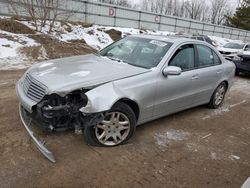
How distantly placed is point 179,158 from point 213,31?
3225cm

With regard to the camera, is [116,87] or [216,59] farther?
[216,59]

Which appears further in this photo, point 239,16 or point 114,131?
point 239,16

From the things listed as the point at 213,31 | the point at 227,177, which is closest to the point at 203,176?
the point at 227,177

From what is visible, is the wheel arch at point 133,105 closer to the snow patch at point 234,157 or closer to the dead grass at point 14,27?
the snow patch at point 234,157

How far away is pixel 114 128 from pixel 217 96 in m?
3.19

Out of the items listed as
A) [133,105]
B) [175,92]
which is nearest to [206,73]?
[175,92]

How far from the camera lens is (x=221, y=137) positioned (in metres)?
4.64

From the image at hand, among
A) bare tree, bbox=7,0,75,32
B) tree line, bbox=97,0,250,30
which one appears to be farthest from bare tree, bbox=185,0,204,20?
bare tree, bbox=7,0,75,32

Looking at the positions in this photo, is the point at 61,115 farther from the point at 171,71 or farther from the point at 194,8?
the point at 194,8

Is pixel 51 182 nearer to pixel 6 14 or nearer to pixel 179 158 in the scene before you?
pixel 179 158

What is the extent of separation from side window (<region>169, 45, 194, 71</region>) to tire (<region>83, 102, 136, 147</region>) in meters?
1.29

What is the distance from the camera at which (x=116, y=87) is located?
371cm

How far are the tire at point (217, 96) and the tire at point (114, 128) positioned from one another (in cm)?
270

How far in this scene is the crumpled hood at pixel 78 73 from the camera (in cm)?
354
